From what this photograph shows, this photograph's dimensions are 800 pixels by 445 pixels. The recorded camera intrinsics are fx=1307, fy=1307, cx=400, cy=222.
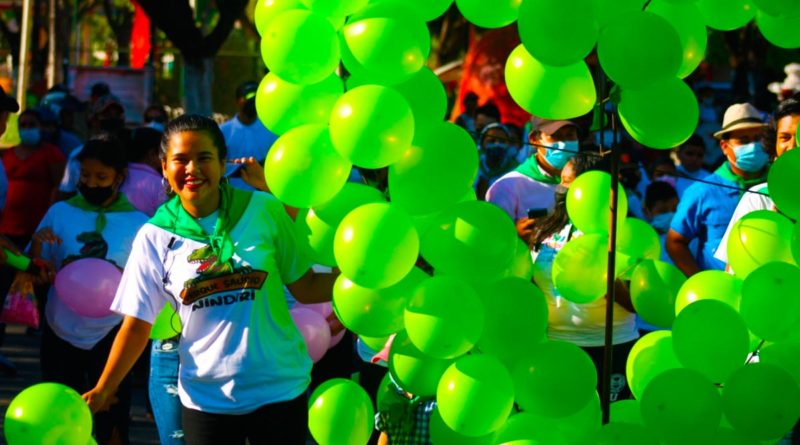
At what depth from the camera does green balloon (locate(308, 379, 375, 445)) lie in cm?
450

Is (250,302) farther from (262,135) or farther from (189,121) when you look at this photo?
(262,135)

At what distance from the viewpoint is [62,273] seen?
263 inches

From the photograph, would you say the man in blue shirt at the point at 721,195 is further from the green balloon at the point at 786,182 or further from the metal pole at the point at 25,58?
the metal pole at the point at 25,58

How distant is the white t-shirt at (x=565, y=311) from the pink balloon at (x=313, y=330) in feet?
3.68

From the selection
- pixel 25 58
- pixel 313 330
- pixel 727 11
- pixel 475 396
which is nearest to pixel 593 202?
pixel 727 11

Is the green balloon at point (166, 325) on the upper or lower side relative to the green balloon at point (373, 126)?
lower

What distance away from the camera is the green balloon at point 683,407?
167 inches

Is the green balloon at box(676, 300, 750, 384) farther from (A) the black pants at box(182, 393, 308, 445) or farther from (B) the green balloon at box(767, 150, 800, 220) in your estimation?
(A) the black pants at box(182, 393, 308, 445)

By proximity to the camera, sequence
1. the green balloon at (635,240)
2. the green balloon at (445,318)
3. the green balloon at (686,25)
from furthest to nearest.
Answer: the green balloon at (635,240), the green balloon at (686,25), the green balloon at (445,318)

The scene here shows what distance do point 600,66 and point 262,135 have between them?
20.4 feet

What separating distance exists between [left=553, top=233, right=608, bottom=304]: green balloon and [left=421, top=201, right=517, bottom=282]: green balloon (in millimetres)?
659

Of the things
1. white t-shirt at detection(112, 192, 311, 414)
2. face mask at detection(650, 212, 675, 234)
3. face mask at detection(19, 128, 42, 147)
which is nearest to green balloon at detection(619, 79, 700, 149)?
white t-shirt at detection(112, 192, 311, 414)

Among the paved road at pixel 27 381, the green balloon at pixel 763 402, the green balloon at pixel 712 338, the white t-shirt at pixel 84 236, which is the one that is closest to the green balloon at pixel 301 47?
the green balloon at pixel 712 338

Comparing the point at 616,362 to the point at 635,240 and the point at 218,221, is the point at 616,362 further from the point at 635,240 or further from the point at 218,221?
the point at 218,221
